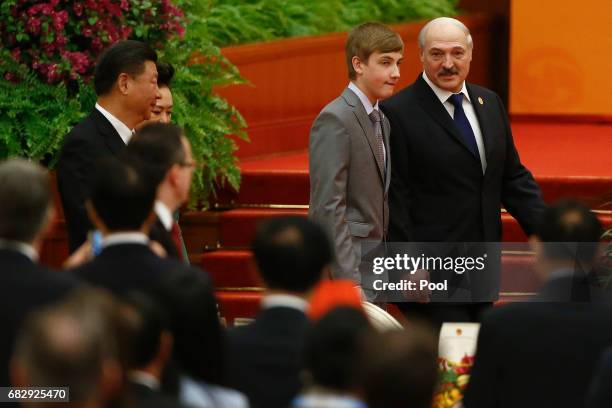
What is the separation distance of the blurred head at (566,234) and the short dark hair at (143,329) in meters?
1.40

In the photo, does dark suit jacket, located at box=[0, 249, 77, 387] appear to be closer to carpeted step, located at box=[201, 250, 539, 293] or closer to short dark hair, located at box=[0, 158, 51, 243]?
short dark hair, located at box=[0, 158, 51, 243]

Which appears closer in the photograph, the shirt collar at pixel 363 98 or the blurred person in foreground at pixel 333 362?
the blurred person in foreground at pixel 333 362

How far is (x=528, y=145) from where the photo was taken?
11.3m

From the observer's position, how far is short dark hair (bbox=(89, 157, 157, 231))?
4.41m

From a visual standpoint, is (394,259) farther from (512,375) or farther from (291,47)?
(291,47)

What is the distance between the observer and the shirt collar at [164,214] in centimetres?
510

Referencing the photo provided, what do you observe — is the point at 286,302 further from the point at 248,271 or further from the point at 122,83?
the point at 248,271

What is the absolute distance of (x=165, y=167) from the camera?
198 inches

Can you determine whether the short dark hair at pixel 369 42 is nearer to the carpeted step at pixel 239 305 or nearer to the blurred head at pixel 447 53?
the blurred head at pixel 447 53

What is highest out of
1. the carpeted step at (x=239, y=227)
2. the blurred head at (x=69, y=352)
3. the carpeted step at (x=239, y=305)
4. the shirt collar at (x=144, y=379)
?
the blurred head at (x=69, y=352)

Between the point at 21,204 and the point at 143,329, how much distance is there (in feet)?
3.16

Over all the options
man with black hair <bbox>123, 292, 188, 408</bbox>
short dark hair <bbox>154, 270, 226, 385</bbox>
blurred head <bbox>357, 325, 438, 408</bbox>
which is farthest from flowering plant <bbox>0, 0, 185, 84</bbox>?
blurred head <bbox>357, 325, 438, 408</bbox>

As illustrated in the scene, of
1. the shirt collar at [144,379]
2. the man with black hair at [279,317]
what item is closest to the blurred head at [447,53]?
the man with black hair at [279,317]

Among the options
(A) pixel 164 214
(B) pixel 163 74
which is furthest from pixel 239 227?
(A) pixel 164 214
